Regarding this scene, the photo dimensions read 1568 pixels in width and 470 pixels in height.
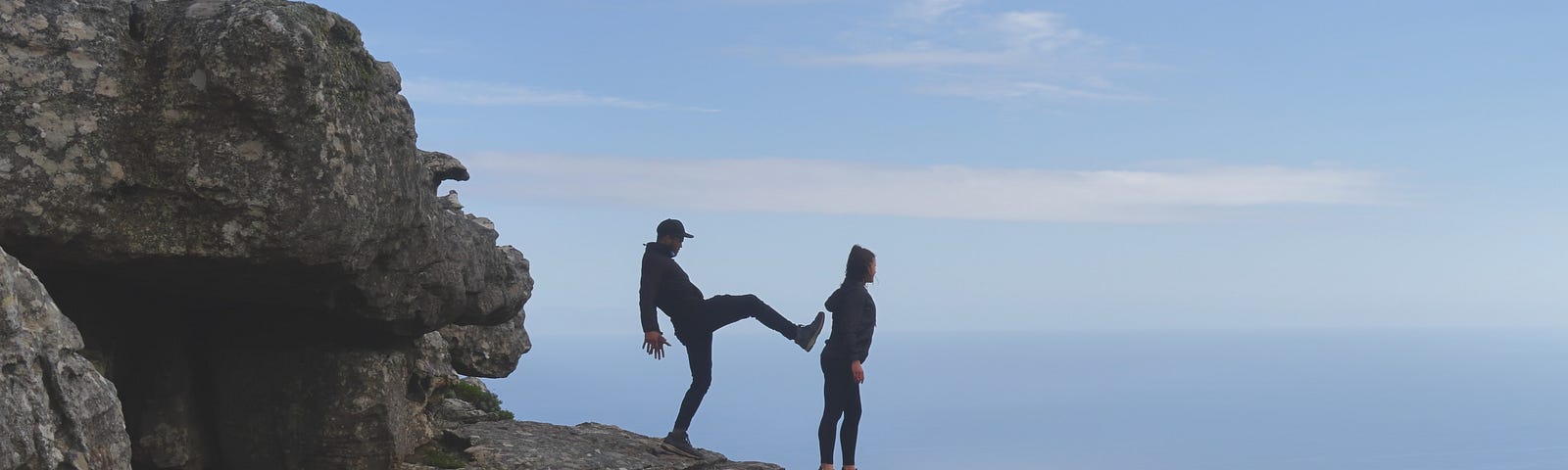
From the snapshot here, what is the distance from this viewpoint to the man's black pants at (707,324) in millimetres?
20609

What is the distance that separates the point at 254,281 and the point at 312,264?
118 centimetres

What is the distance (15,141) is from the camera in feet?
42.2

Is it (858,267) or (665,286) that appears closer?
(858,267)

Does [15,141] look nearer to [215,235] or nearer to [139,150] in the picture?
[139,150]

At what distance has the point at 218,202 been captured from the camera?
13609mm

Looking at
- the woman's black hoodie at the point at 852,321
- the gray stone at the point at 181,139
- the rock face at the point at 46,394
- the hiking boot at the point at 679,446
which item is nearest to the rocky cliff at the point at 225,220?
the gray stone at the point at 181,139

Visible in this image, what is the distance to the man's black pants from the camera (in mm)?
20609

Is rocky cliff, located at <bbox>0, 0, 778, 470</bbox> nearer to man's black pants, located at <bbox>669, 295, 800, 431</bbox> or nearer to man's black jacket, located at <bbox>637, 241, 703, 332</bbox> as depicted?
man's black jacket, located at <bbox>637, 241, 703, 332</bbox>

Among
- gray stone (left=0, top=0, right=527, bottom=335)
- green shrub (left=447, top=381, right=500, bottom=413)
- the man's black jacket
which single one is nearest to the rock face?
gray stone (left=0, top=0, right=527, bottom=335)

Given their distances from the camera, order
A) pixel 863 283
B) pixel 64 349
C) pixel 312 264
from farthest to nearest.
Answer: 1. pixel 863 283
2. pixel 312 264
3. pixel 64 349

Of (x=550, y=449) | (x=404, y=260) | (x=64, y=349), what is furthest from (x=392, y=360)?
(x=64, y=349)

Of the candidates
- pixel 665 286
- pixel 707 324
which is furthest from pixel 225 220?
pixel 707 324

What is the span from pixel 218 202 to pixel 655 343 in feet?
24.5

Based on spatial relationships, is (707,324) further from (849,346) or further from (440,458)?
(440,458)
